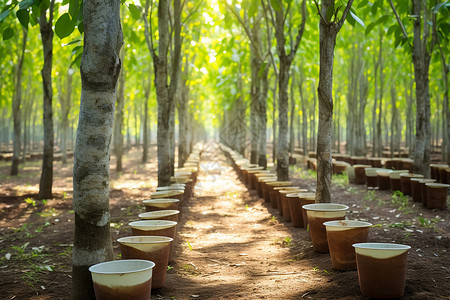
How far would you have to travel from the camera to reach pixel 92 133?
2.62m

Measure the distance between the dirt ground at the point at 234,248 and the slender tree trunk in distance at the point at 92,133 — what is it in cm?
65

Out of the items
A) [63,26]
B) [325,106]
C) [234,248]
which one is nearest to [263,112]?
[325,106]

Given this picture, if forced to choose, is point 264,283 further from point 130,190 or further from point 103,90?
point 130,190

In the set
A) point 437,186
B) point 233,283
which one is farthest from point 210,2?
point 233,283

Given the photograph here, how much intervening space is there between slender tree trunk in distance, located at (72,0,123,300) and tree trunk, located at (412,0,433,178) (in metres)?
6.02

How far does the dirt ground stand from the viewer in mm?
3092

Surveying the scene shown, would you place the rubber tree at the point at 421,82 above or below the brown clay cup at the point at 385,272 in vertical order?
above

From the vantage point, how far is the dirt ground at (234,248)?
3.09 m

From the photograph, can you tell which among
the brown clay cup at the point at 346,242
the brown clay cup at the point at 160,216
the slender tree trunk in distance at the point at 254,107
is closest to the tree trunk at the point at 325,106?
the brown clay cup at the point at 346,242

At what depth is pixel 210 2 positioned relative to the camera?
442 inches

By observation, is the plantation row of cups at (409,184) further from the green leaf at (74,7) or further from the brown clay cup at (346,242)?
the green leaf at (74,7)

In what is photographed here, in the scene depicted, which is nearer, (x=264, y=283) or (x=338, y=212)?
(x=264, y=283)

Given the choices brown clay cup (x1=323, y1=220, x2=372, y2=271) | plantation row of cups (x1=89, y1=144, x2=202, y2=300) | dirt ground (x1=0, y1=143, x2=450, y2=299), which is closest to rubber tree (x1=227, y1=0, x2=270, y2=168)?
dirt ground (x1=0, y1=143, x2=450, y2=299)

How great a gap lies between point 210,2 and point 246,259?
8.70m
